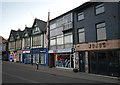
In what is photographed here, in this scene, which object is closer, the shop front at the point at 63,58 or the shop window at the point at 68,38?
the shop front at the point at 63,58

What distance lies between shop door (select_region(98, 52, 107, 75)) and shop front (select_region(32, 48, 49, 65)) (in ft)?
39.7

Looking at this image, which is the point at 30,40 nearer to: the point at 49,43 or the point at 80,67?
the point at 49,43

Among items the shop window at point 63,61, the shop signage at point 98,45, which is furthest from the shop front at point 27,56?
the shop signage at point 98,45

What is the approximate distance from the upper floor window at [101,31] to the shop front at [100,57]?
0.73 meters

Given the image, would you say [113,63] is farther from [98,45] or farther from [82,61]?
[82,61]

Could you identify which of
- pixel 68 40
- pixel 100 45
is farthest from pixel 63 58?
pixel 100 45

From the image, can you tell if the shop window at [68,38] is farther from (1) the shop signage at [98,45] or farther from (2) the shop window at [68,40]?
(1) the shop signage at [98,45]

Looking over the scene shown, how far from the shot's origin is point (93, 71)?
15461 millimetres

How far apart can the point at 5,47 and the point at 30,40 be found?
1862cm

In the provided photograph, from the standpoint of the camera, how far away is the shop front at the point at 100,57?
13055 millimetres

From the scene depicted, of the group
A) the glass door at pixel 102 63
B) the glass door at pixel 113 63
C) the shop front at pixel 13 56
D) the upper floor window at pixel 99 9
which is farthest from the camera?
the shop front at pixel 13 56

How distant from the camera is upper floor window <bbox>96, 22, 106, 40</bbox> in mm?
14511

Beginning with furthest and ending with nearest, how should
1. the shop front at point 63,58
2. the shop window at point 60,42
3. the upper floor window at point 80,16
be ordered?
the shop window at point 60,42 < the shop front at point 63,58 < the upper floor window at point 80,16

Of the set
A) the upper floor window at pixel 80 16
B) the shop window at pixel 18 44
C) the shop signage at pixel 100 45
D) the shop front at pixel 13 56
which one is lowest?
the shop front at pixel 13 56
